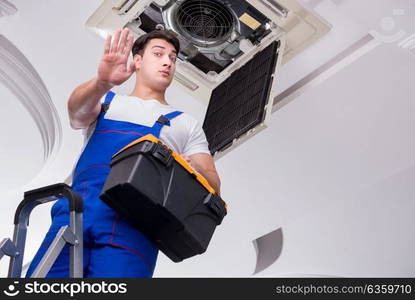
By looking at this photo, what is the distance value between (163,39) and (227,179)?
2.58 meters

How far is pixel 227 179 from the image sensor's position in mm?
4934

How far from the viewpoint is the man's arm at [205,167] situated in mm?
2150

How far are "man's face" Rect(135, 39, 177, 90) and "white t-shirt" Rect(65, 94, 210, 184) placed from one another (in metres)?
0.11

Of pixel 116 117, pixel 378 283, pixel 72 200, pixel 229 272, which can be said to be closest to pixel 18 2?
pixel 116 117

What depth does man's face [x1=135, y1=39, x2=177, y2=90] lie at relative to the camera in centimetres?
234

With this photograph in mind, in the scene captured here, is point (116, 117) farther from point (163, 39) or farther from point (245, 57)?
point (245, 57)

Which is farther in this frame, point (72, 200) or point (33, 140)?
point (33, 140)

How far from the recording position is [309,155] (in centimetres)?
462

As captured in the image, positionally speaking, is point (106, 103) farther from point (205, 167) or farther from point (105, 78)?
point (205, 167)

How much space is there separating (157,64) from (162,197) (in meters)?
0.73

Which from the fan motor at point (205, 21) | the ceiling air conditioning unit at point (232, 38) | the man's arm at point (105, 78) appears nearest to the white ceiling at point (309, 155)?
the ceiling air conditioning unit at point (232, 38)

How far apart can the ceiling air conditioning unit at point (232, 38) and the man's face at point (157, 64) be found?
4.04 ft

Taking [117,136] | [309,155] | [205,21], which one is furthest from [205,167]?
[309,155]

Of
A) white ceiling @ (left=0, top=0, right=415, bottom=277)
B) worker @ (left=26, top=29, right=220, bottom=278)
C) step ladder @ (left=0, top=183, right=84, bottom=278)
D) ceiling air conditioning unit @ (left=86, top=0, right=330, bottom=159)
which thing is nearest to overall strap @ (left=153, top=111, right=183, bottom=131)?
worker @ (left=26, top=29, right=220, bottom=278)
